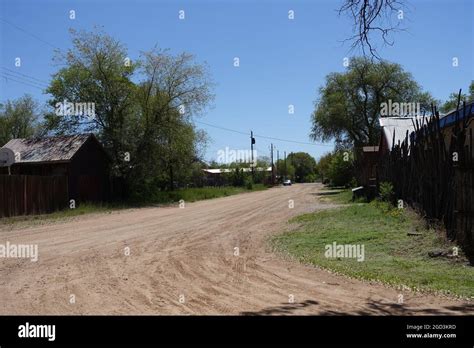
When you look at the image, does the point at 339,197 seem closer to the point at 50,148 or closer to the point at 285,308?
the point at 50,148

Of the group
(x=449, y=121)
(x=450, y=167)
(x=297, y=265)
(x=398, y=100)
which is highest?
(x=398, y=100)

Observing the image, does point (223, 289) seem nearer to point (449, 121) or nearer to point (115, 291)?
point (115, 291)

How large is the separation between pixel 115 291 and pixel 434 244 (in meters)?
6.99

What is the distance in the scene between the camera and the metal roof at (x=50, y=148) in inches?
1259

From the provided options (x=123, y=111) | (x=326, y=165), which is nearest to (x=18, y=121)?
(x=123, y=111)

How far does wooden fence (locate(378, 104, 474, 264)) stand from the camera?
1058 centimetres

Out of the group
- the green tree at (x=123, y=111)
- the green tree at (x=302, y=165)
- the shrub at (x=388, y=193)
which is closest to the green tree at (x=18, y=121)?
the green tree at (x=123, y=111)

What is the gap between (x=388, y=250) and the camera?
1151 cm

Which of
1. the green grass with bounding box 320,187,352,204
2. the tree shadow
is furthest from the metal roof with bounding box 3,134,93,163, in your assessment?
the tree shadow

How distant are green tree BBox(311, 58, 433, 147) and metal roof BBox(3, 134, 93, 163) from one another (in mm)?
31176

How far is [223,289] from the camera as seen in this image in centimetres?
820

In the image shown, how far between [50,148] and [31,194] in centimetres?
915
